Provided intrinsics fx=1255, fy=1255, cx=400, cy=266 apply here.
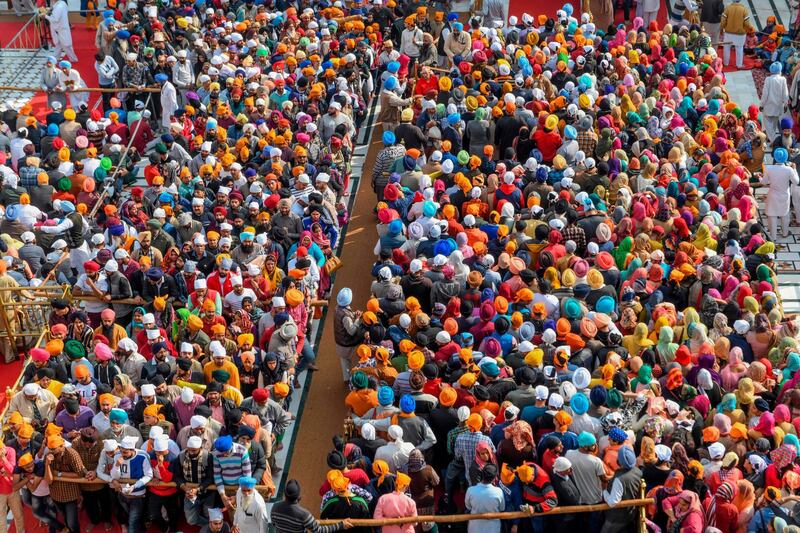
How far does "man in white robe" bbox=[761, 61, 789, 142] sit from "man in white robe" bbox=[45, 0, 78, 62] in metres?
17.0

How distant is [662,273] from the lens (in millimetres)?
19375

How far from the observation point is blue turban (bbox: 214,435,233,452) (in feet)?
52.6

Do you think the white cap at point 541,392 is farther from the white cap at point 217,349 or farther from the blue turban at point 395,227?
the blue turban at point 395,227

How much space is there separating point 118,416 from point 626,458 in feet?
21.7

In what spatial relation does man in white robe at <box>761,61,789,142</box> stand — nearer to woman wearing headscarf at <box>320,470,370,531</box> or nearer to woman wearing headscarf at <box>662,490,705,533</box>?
woman wearing headscarf at <box>662,490,705,533</box>

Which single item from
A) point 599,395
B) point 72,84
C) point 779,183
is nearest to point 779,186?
point 779,183

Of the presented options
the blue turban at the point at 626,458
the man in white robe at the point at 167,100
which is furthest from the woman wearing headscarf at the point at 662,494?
the man in white robe at the point at 167,100

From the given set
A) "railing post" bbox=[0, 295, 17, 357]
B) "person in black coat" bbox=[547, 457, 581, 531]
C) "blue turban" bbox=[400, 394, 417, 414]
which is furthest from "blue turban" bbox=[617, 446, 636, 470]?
"railing post" bbox=[0, 295, 17, 357]

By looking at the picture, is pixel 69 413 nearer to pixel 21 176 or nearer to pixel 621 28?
A: pixel 21 176

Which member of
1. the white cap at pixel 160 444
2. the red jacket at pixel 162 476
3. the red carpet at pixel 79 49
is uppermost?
the red carpet at pixel 79 49

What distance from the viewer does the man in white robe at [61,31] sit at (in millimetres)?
31427

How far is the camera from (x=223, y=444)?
52.6 ft

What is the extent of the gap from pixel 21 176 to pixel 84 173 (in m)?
1.23

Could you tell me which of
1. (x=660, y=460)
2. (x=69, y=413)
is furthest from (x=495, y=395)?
(x=69, y=413)
